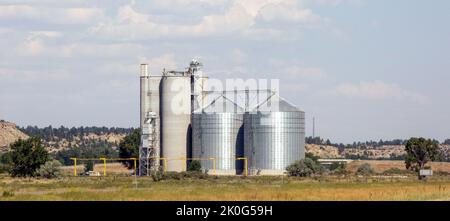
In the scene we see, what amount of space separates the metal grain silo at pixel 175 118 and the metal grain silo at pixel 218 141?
2.31m

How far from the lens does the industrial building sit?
139625 millimetres

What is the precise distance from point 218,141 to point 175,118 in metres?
7.30

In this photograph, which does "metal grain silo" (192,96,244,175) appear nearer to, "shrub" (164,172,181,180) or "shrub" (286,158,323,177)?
"shrub" (286,158,323,177)

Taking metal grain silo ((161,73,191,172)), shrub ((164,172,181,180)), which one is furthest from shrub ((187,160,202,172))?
shrub ((164,172,181,180))

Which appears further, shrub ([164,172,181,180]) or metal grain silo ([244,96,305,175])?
metal grain silo ([244,96,305,175])

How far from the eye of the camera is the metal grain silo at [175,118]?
145m

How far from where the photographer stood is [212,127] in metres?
143

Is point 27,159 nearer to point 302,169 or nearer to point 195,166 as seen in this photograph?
point 195,166

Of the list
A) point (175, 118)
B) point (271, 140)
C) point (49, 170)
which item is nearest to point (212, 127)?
point (175, 118)

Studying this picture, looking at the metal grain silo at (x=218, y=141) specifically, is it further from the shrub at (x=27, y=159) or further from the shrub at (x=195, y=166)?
the shrub at (x=27, y=159)

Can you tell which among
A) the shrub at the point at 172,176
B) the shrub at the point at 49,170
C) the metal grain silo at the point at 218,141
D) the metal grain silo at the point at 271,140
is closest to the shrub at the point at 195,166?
the metal grain silo at the point at 218,141

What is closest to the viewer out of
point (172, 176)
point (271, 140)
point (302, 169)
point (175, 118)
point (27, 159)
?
point (172, 176)
